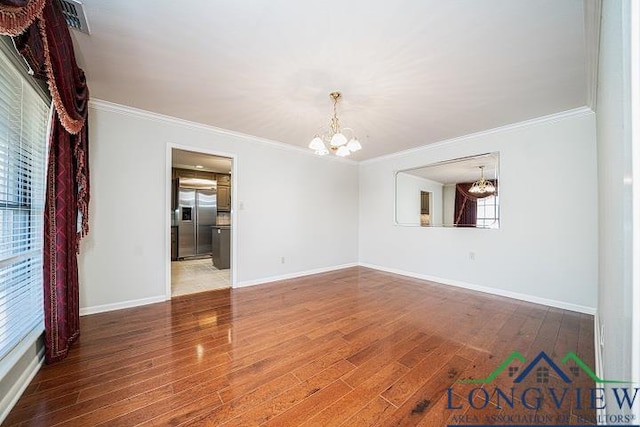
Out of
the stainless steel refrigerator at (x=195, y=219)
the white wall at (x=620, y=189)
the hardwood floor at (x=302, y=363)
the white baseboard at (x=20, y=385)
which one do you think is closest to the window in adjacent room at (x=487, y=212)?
the hardwood floor at (x=302, y=363)

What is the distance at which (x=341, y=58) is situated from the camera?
210 cm

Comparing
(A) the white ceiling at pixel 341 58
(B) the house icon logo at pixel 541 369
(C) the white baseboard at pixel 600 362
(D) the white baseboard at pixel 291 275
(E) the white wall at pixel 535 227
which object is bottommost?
(B) the house icon logo at pixel 541 369

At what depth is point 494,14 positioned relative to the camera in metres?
1.64

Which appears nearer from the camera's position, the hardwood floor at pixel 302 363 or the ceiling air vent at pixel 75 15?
the hardwood floor at pixel 302 363

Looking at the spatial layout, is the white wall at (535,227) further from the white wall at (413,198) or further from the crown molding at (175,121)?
the crown molding at (175,121)

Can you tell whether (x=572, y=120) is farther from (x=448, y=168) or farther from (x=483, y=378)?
(x=483, y=378)

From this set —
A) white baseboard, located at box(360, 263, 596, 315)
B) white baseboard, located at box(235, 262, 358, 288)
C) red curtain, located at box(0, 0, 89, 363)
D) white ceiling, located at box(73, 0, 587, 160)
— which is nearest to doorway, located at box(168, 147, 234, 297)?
white baseboard, located at box(235, 262, 358, 288)

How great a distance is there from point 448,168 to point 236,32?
371cm

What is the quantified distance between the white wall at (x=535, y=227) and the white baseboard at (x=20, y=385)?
4.75 m

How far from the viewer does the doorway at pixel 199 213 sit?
5.64 meters

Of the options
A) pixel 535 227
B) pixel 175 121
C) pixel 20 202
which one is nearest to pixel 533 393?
pixel 535 227

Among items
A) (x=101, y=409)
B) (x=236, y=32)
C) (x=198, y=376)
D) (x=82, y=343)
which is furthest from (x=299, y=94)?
(x=82, y=343)

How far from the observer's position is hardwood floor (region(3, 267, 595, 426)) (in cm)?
147

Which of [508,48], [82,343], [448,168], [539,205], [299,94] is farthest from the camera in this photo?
[448,168]
